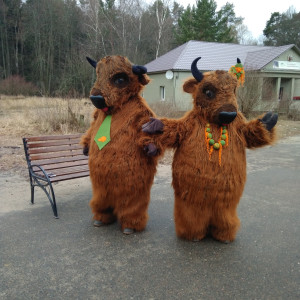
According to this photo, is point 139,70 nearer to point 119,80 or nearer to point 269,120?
point 119,80

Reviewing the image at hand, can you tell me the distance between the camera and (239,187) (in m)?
2.79

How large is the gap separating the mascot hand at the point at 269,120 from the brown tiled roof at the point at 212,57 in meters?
15.7

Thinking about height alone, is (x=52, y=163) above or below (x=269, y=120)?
below

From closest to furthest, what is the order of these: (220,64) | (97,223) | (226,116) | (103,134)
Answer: (226,116) < (103,134) < (97,223) < (220,64)

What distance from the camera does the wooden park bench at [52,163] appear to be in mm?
3824

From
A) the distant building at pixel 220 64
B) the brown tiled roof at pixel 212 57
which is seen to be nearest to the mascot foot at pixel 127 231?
the distant building at pixel 220 64

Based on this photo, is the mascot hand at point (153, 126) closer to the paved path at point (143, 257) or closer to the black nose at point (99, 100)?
the black nose at point (99, 100)

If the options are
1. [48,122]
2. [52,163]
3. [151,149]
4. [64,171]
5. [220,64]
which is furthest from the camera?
[220,64]

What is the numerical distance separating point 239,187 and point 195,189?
0.44 m

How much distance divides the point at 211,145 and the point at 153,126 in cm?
58

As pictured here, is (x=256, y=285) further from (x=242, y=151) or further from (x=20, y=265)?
(x=20, y=265)

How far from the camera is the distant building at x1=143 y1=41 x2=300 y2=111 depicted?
1814cm

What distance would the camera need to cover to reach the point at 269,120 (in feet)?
8.89

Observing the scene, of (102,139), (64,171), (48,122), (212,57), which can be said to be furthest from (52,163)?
(212,57)
